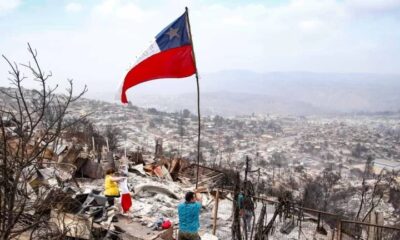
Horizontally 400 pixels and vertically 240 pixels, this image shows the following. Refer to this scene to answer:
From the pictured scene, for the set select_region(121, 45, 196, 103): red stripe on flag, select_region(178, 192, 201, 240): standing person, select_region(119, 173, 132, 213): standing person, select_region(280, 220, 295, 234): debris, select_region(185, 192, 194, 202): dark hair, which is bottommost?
select_region(280, 220, 295, 234): debris

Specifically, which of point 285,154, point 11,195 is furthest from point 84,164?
point 285,154

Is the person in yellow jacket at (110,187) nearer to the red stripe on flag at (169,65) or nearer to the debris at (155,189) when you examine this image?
the debris at (155,189)

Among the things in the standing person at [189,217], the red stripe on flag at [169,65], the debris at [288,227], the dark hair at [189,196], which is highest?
the red stripe on flag at [169,65]

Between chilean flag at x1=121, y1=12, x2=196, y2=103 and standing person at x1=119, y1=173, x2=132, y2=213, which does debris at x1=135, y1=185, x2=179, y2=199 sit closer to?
standing person at x1=119, y1=173, x2=132, y2=213

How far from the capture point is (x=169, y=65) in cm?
797

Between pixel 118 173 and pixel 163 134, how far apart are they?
52.3 m

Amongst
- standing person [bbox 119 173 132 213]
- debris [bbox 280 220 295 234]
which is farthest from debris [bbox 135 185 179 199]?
debris [bbox 280 220 295 234]

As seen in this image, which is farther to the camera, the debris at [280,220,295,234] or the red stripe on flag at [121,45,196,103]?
the debris at [280,220,295,234]

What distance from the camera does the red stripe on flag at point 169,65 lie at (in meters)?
7.79

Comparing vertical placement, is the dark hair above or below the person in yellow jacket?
above

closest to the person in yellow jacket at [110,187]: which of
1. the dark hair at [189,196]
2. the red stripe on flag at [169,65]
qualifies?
the red stripe on flag at [169,65]

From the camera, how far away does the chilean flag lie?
7.88m

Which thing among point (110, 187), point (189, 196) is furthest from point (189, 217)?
point (110, 187)

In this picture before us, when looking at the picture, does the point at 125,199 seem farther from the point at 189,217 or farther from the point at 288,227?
the point at 288,227
